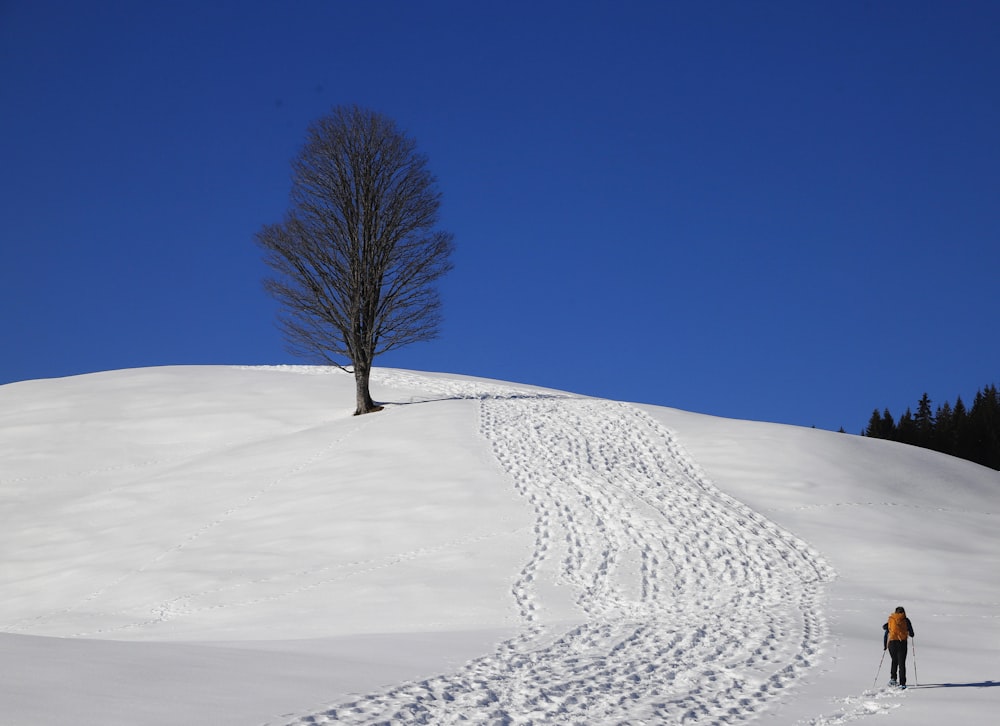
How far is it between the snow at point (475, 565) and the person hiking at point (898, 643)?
1.00 feet

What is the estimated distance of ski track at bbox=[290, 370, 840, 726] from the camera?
9.41 metres

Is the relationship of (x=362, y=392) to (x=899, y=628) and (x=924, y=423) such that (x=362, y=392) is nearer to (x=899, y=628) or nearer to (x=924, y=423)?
(x=899, y=628)

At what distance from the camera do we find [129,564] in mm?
17266

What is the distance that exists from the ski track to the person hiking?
3.67ft

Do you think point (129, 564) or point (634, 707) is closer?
point (634, 707)

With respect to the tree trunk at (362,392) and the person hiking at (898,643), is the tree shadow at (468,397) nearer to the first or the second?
the tree trunk at (362,392)

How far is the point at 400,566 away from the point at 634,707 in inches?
296

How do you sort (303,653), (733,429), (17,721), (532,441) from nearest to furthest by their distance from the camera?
(17,721), (303,653), (532,441), (733,429)

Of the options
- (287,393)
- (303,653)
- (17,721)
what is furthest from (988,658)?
(287,393)

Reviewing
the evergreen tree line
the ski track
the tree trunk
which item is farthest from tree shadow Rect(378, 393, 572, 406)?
the evergreen tree line

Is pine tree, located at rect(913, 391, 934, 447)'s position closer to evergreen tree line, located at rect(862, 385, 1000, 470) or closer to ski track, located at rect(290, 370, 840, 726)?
evergreen tree line, located at rect(862, 385, 1000, 470)

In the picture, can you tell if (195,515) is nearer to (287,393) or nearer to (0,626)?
(0,626)

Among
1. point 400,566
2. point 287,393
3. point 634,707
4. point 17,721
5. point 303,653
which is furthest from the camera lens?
point 287,393

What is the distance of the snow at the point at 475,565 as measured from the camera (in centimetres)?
944
